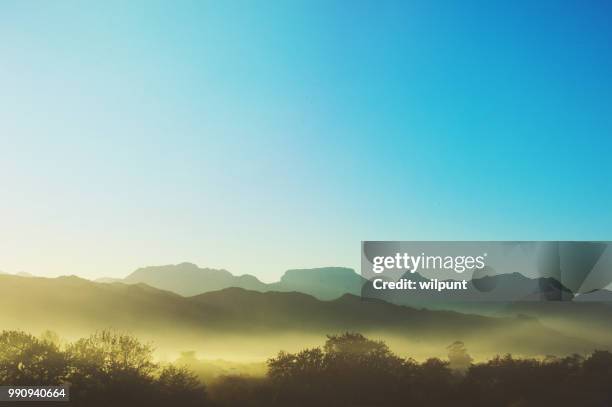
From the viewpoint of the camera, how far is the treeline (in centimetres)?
1720

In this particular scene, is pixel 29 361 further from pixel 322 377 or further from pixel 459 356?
pixel 459 356

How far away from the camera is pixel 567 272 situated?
1747 cm

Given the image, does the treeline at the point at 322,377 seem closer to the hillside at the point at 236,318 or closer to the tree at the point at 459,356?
the tree at the point at 459,356

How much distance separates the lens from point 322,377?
1911 cm

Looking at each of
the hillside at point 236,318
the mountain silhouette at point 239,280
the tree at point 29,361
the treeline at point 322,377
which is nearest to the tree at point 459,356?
the treeline at point 322,377

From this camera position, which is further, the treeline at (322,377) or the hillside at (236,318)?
the treeline at (322,377)

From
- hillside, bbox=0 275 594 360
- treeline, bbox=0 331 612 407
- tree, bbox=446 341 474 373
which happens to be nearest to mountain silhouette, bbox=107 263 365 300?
hillside, bbox=0 275 594 360

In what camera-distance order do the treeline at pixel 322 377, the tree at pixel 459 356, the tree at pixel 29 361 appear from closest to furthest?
the tree at pixel 29 361 → the treeline at pixel 322 377 → the tree at pixel 459 356

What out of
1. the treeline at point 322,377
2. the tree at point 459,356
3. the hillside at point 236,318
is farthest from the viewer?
the tree at point 459,356

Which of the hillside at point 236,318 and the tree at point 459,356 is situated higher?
the hillside at point 236,318

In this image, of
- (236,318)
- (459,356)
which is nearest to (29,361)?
(236,318)

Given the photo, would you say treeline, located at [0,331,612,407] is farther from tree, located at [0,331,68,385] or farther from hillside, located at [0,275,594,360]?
hillside, located at [0,275,594,360]

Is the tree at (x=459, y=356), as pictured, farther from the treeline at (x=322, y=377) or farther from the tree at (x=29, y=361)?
the tree at (x=29, y=361)

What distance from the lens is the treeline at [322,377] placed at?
17.2 m
